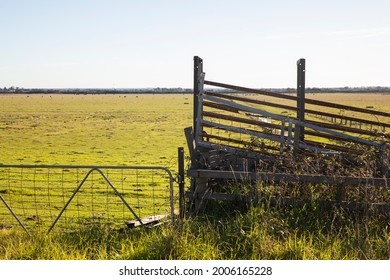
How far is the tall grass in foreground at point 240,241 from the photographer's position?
20.9 ft

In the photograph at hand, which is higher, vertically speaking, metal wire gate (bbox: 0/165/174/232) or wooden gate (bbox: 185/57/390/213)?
wooden gate (bbox: 185/57/390/213)

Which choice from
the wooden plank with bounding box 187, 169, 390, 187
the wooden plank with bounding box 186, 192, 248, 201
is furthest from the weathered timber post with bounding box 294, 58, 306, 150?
the wooden plank with bounding box 186, 192, 248, 201

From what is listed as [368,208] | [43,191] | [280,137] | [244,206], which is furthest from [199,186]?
[43,191]

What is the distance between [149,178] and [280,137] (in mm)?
8510

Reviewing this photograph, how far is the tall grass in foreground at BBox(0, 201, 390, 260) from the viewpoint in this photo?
20.9ft

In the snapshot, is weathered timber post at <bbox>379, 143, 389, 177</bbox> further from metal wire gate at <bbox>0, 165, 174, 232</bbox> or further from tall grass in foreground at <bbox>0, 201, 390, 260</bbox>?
→ metal wire gate at <bbox>0, 165, 174, 232</bbox>

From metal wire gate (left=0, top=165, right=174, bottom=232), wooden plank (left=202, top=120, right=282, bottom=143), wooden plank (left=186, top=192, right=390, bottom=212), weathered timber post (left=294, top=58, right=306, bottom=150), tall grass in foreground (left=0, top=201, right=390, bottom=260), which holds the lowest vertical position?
metal wire gate (left=0, top=165, right=174, bottom=232)

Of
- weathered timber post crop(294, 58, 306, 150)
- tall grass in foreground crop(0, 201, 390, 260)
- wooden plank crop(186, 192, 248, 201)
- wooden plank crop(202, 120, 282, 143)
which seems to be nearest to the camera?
tall grass in foreground crop(0, 201, 390, 260)

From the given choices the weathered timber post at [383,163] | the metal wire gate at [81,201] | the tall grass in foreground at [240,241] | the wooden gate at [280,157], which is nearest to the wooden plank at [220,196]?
the wooden gate at [280,157]

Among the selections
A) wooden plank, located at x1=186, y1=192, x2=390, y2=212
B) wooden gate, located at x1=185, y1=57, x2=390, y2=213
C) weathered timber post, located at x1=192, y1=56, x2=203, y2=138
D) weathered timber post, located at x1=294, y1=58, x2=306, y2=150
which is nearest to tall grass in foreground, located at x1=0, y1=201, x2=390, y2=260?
wooden plank, located at x1=186, y1=192, x2=390, y2=212

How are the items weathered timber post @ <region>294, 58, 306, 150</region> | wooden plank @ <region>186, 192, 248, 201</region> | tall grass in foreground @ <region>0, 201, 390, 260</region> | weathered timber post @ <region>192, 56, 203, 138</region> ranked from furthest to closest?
weathered timber post @ <region>294, 58, 306, 150</region>, weathered timber post @ <region>192, 56, 203, 138</region>, wooden plank @ <region>186, 192, 248, 201</region>, tall grass in foreground @ <region>0, 201, 390, 260</region>

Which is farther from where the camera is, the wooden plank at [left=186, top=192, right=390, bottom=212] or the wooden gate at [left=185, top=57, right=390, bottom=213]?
the wooden gate at [left=185, top=57, right=390, bottom=213]

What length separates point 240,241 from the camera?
6801 millimetres
